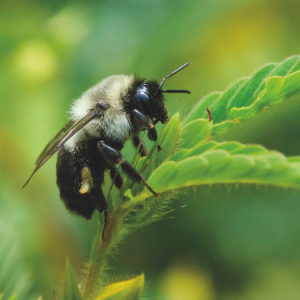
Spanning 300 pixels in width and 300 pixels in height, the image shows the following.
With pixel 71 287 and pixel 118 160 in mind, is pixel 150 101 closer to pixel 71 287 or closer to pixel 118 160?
pixel 118 160

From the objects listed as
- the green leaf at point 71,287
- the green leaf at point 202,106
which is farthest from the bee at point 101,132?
the green leaf at point 71,287

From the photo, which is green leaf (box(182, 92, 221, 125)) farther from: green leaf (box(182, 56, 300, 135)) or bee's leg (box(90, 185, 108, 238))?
bee's leg (box(90, 185, 108, 238))

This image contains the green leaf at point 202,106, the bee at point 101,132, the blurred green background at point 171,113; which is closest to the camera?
the green leaf at point 202,106

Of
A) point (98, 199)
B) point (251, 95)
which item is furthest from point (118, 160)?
point (251, 95)

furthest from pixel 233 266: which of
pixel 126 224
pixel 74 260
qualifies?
pixel 126 224

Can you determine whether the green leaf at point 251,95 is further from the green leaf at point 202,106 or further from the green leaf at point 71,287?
the green leaf at point 71,287

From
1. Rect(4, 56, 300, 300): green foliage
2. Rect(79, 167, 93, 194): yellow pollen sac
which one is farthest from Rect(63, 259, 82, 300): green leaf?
Rect(79, 167, 93, 194): yellow pollen sac
